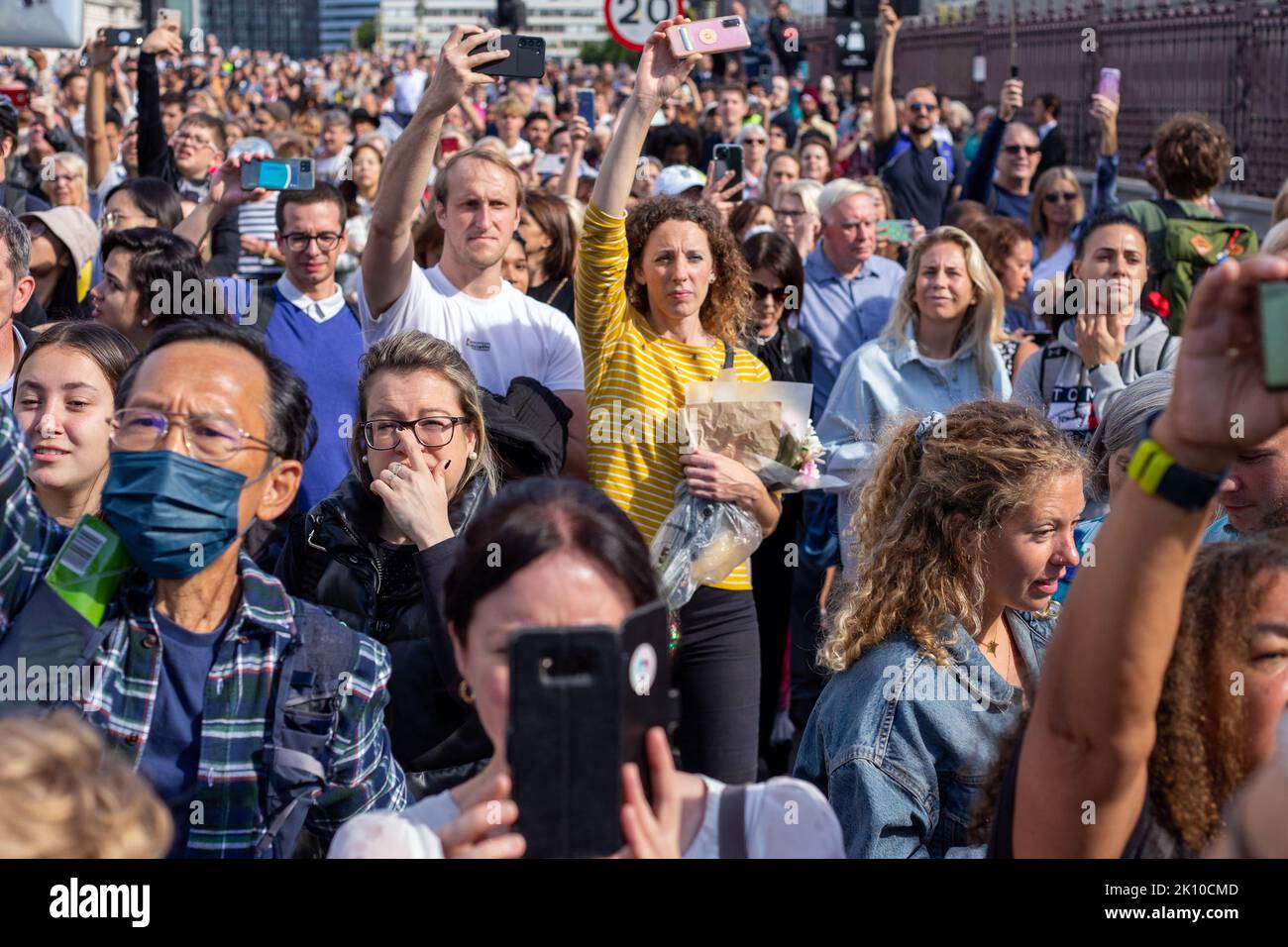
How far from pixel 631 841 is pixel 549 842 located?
0.16 metres

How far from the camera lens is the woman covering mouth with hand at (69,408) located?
3.33 m

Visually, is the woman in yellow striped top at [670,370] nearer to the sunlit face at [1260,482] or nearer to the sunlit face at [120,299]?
the sunlit face at [1260,482]

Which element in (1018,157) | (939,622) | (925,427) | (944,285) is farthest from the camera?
(1018,157)

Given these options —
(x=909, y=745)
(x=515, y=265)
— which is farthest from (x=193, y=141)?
(x=909, y=745)

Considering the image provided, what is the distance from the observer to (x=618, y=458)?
4.58m

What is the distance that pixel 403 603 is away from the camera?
3.36 m

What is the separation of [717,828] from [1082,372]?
3942 millimetres

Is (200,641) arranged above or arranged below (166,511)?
below

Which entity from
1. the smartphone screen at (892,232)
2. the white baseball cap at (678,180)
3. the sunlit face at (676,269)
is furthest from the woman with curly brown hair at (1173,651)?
the white baseball cap at (678,180)

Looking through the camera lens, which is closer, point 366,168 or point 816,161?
point 366,168

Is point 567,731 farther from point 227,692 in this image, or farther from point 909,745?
point 909,745

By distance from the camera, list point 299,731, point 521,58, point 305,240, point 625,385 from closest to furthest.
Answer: point 299,731 → point 625,385 → point 521,58 → point 305,240

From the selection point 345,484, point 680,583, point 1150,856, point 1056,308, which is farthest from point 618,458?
point 1150,856
